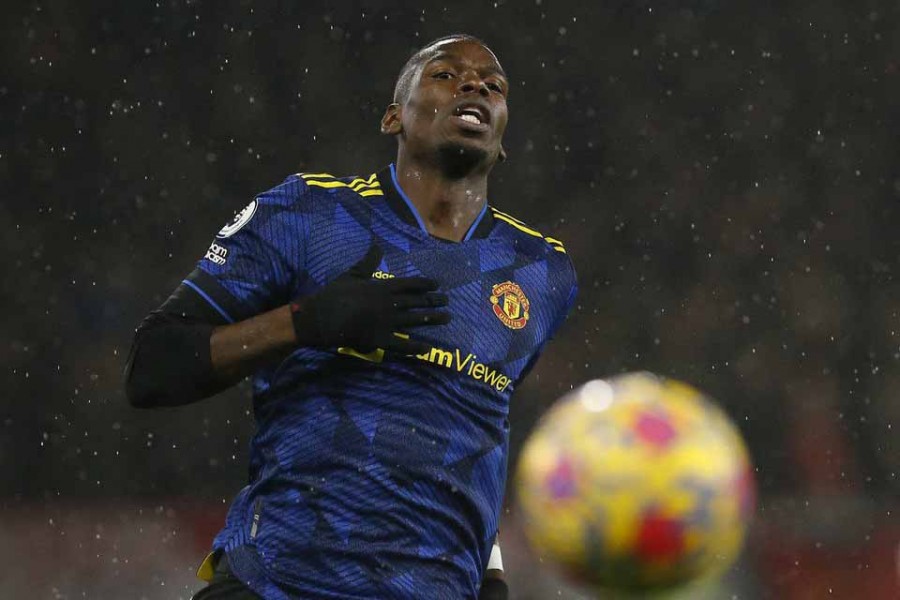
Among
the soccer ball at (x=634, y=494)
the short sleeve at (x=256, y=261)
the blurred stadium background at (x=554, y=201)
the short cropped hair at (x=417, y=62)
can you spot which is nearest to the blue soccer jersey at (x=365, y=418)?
the short sleeve at (x=256, y=261)

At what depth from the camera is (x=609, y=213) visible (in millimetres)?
9508

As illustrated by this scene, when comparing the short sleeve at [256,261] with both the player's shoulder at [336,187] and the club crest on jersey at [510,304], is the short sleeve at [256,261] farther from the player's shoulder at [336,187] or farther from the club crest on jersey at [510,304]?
the club crest on jersey at [510,304]

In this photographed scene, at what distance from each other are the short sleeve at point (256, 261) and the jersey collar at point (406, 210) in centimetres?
23

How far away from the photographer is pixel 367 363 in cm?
244

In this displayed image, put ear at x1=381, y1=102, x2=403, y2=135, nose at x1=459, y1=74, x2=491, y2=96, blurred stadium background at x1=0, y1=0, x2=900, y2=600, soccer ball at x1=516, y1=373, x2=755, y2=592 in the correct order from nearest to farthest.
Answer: nose at x1=459, y1=74, x2=491, y2=96 → ear at x1=381, y1=102, x2=403, y2=135 → soccer ball at x1=516, y1=373, x2=755, y2=592 → blurred stadium background at x1=0, y1=0, x2=900, y2=600

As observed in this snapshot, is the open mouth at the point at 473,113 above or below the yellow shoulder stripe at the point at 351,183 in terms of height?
above

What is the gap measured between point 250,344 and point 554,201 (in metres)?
7.45

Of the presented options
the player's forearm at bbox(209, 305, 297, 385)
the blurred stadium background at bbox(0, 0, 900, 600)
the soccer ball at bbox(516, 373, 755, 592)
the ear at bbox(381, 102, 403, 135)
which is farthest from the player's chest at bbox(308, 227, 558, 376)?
the blurred stadium background at bbox(0, 0, 900, 600)

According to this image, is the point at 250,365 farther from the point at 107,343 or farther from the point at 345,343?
the point at 107,343

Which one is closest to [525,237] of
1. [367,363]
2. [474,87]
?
[474,87]

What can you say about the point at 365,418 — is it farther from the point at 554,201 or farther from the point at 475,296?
the point at 554,201

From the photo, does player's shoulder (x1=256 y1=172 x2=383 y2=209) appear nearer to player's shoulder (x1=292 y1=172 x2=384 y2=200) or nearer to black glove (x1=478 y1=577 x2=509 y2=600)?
player's shoulder (x1=292 y1=172 x2=384 y2=200)

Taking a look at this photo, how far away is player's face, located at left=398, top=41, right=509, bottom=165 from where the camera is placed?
8.99ft

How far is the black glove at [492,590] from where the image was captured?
2.66 meters
